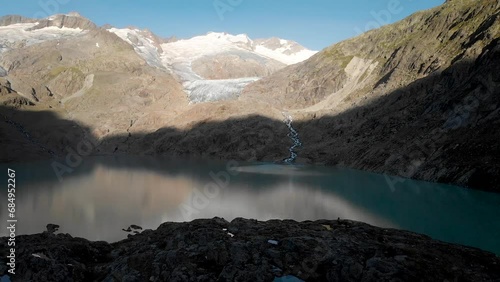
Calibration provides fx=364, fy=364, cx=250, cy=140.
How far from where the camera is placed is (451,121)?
56.9 meters

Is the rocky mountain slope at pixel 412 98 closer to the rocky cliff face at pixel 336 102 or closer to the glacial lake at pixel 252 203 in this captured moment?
the rocky cliff face at pixel 336 102

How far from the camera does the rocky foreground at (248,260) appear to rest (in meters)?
14.1

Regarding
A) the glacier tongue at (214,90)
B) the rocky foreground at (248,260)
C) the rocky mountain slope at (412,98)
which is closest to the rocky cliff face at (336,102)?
the rocky mountain slope at (412,98)

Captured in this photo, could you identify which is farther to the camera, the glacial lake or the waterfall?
the waterfall

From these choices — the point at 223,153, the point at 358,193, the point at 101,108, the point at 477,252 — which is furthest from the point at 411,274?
the point at 101,108

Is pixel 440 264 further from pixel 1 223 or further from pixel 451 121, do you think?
pixel 451 121

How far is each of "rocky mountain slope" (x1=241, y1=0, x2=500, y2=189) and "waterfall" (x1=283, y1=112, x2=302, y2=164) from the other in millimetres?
1999

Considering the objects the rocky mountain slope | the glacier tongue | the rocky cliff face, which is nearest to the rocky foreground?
the rocky mountain slope

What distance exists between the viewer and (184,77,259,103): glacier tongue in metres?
139

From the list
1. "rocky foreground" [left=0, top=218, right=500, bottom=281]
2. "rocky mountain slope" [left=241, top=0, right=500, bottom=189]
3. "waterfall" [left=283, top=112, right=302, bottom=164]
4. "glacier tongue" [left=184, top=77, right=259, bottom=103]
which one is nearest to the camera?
"rocky foreground" [left=0, top=218, right=500, bottom=281]

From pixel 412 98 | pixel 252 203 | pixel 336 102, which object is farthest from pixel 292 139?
pixel 252 203

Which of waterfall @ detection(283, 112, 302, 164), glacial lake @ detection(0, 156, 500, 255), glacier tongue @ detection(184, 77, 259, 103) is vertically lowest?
glacial lake @ detection(0, 156, 500, 255)

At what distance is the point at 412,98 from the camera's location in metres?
75.8

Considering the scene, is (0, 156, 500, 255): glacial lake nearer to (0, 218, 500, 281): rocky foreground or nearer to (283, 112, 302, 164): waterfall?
(0, 218, 500, 281): rocky foreground
